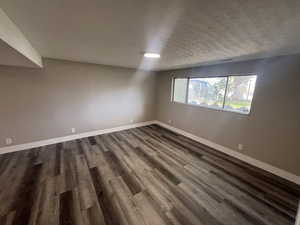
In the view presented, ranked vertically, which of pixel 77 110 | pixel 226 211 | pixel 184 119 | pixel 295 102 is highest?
pixel 295 102

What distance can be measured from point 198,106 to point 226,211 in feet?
8.56

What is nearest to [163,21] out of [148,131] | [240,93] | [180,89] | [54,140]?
[240,93]

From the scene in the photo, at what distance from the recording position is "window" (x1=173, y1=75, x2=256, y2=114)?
276cm

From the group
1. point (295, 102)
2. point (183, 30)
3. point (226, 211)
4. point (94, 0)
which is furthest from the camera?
point (295, 102)

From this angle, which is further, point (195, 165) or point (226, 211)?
point (195, 165)

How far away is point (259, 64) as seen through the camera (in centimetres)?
249

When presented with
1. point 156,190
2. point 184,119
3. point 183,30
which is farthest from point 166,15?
point 184,119

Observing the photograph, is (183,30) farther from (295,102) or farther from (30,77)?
(30,77)

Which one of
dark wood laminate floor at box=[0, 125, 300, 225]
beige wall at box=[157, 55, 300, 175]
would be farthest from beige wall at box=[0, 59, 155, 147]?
beige wall at box=[157, 55, 300, 175]

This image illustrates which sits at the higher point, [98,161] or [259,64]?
[259,64]

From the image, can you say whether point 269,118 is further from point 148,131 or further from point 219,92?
point 148,131

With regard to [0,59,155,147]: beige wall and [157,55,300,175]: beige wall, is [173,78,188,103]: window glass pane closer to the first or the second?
[157,55,300,175]: beige wall

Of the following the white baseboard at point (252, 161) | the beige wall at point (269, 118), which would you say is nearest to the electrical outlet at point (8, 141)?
the white baseboard at point (252, 161)

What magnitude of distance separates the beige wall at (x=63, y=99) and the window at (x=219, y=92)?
1667 mm
